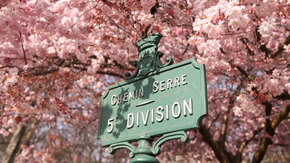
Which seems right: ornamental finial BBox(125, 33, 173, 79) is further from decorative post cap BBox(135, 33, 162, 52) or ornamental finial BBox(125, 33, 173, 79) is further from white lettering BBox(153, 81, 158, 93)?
white lettering BBox(153, 81, 158, 93)

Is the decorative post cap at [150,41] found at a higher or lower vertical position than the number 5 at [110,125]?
higher

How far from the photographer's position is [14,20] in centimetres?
382

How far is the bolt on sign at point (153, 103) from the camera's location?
178cm

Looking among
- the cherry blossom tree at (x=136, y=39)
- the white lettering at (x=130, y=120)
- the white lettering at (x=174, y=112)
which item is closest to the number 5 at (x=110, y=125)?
the white lettering at (x=130, y=120)

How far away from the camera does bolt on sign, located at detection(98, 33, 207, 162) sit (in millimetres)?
1779

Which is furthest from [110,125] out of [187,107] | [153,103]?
[187,107]

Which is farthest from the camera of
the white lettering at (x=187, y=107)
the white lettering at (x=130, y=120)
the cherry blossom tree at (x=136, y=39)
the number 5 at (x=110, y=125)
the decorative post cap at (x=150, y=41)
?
the cherry blossom tree at (x=136, y=39)

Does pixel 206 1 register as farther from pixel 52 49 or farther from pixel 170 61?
pixel 52 49

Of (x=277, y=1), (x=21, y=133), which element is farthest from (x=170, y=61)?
(x=21, y=133)

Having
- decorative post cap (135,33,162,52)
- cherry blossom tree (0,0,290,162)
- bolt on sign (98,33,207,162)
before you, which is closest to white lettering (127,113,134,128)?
bolt on sign (98,33,207,162)

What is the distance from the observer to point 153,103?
2.03m

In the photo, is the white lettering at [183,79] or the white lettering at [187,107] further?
the white lettering at [183,79]

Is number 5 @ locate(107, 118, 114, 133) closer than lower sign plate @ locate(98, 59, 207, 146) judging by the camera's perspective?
No

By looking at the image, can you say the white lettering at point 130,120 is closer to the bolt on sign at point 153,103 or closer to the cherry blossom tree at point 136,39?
the bolt on sign at point 153,103
